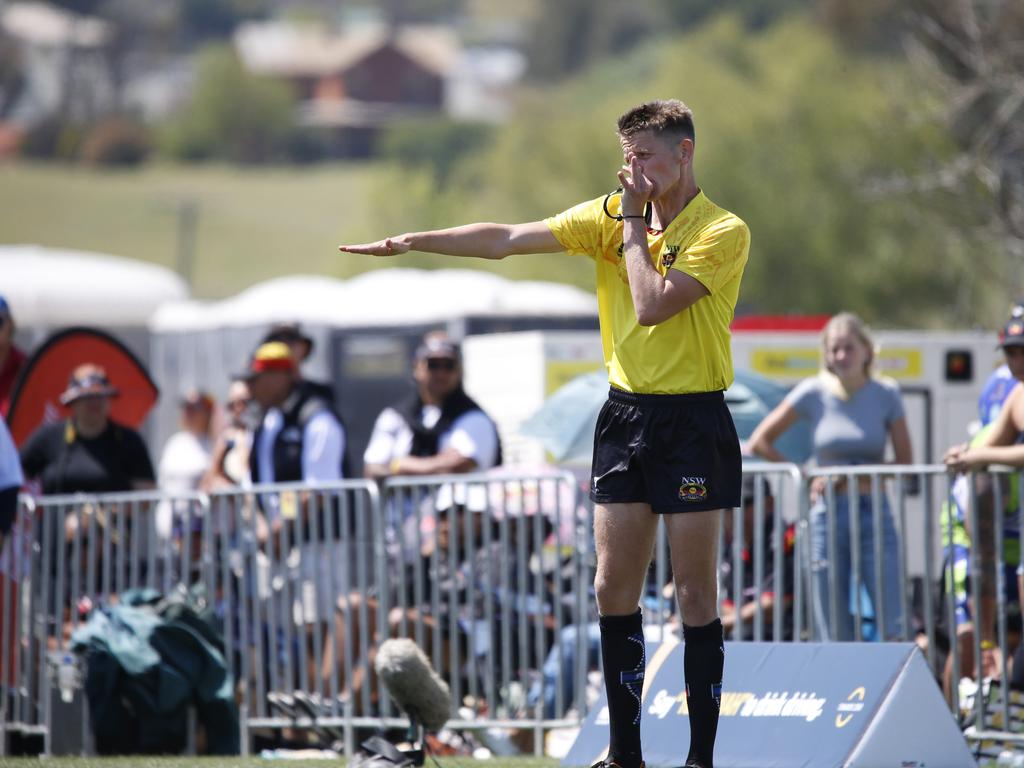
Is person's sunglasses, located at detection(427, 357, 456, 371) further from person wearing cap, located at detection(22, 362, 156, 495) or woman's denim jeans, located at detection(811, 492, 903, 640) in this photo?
woman's denim jeans, located at detection(811, 492, 903, 640)

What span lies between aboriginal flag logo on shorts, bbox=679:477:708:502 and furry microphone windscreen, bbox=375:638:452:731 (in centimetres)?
164

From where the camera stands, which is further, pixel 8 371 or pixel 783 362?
pixel 783 362

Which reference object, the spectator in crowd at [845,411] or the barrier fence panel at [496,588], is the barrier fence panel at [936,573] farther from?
the barrier fence panel at [496,588]

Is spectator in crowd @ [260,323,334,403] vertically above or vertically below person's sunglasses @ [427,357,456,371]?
above

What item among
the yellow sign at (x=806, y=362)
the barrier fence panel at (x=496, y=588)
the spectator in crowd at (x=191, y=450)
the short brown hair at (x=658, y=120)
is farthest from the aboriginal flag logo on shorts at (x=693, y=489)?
the spectator in crowd at (x=191, y=450)

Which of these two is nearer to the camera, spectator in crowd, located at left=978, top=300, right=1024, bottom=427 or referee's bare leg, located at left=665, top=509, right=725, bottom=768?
referee's bare leg, located at left=665, top=509, right=725, bottom=768

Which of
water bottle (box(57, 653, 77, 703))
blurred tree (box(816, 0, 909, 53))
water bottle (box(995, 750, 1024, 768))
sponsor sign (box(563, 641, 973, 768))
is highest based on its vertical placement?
blurred tree (box(816, 0, 909, 53))

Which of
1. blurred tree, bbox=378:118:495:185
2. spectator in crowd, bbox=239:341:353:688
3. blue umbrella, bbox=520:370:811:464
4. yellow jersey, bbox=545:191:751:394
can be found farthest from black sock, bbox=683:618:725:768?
blurred tree, bbox=378:118:495:185

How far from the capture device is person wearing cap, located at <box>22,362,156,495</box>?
413 inches

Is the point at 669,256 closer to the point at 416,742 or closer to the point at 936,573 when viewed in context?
the point at 416,742

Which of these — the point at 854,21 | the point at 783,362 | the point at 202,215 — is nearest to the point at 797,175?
the point at 854,21

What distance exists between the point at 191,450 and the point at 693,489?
960 centimetres

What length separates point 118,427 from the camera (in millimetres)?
10734

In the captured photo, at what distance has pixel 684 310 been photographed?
562cm
